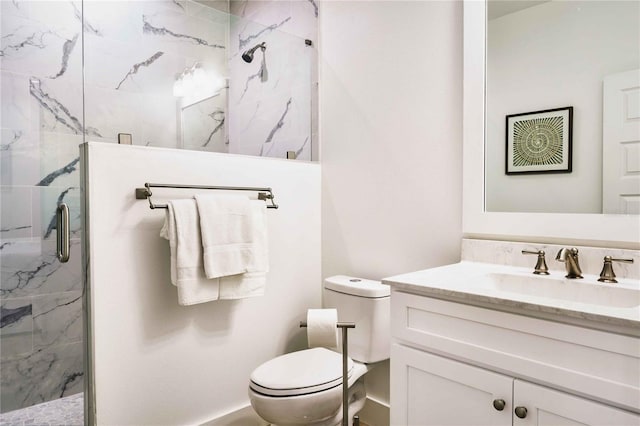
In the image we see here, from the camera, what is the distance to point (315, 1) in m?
2.39

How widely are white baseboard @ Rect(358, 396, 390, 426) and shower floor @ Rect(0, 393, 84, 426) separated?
145 centimetres

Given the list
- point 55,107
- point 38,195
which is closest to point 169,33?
point 55,107

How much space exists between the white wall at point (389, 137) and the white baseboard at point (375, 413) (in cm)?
1

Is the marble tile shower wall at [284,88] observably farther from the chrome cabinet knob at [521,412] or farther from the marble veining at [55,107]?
the chrome cabinet knob at [521,412]

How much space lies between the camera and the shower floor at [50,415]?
207cm

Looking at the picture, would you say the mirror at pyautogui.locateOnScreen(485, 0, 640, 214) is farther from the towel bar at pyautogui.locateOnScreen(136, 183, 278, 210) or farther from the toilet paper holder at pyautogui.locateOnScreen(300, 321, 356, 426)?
the towel bar at pyautogui.locateOnScreen(136, 183, 278, 210)

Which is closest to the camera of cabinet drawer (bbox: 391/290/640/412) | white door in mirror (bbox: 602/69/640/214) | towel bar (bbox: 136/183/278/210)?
cabinet drawer (bbox: 391/290/640/412)

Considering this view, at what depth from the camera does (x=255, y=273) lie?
1.90 m

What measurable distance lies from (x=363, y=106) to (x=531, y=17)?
2.74 ft

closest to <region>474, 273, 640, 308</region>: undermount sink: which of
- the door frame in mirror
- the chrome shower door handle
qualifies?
the door frame in mirror

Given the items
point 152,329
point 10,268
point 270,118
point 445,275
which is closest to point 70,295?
point 10,268

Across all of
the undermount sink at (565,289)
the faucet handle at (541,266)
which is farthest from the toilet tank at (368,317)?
the faucet handle at (541,266)

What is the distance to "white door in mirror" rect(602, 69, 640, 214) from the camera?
1.30m

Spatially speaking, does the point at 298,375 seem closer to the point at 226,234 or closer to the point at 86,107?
the point at 226,234
